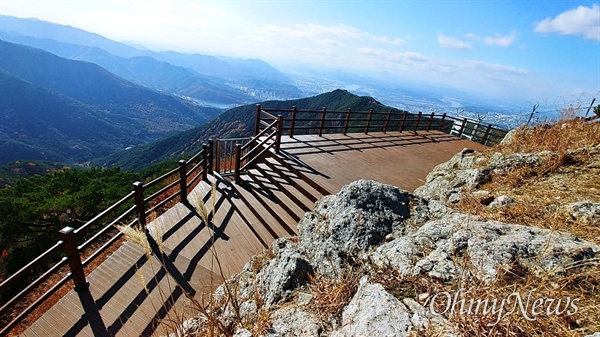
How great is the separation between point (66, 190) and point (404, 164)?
17.8 meters

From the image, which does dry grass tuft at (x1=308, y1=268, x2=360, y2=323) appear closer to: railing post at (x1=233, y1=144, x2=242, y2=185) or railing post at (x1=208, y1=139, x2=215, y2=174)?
railing post at (x1=233, y1=144, x2=242, y2=185)

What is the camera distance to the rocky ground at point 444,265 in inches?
69.7

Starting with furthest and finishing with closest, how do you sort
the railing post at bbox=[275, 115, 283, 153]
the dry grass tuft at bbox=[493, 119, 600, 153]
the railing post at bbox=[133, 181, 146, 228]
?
the railing post at bbox=[275, 115, 283, 153] < the railing post at bbox=[133, 181, 146, 228] < the dry grass tuft at bbox=[493, 119, 600, 153]

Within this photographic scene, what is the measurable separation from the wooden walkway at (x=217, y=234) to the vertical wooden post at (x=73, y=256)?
16 cm

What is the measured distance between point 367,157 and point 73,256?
8043mm

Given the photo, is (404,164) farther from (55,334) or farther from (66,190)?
(66,190)

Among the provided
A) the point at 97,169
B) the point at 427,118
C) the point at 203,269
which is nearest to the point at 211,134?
the point at 97,169

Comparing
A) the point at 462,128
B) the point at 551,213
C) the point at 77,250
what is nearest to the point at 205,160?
the point at 77,250

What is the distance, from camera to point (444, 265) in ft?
7.98

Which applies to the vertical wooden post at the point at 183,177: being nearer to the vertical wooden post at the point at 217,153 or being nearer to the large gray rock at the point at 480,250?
the vertical wooden post at the point at 217,153

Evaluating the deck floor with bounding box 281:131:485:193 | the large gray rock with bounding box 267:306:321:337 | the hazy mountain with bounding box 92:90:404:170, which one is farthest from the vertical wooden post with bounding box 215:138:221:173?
the hazy mountain with bounding box 92:90:404:170

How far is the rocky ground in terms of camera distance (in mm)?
1771

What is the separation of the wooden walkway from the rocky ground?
0.94 m

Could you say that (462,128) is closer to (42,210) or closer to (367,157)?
(367,157)
